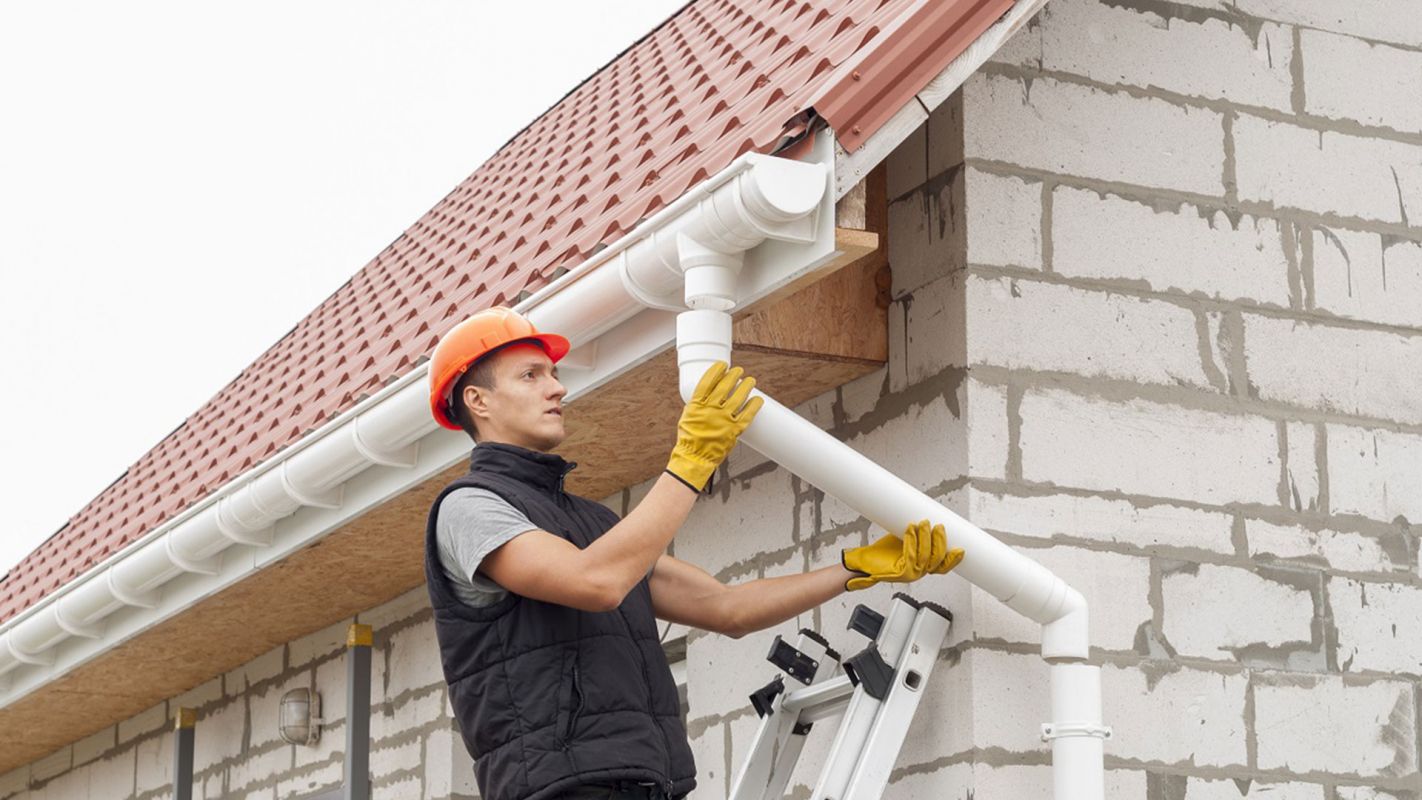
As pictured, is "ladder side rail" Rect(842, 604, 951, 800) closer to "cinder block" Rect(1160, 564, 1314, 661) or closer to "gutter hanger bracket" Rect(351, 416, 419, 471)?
"cinder block" Rect(1160, 564, 1314, 661)

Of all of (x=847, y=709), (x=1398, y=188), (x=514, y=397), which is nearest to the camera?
(x=514, y=397)

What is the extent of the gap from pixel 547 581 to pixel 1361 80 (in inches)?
115

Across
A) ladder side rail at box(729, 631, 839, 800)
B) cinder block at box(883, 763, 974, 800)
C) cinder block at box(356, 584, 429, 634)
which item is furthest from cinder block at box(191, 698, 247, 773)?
cinder block at box(883, 763, 974, 800)

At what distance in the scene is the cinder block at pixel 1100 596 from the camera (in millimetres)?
4785

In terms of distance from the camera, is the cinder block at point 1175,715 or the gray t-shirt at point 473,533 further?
the cinder block at point 1175,715

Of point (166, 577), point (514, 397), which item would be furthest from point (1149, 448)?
point (166, 577)

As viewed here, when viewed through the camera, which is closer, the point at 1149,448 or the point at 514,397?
the point at 514,397

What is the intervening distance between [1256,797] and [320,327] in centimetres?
576

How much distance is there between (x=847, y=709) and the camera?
478cm

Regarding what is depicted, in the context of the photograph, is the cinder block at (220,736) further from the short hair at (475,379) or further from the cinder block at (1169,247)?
the cinder block at (1169,247)

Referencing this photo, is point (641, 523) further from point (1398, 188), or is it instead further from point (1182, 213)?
point (1398, 188)

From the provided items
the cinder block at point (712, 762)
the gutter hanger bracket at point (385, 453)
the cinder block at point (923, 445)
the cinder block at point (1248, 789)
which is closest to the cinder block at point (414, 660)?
the gutter hanger bracket at point (385, 453)

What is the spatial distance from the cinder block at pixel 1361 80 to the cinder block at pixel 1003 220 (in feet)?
3.22

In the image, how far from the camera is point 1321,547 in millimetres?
5242
